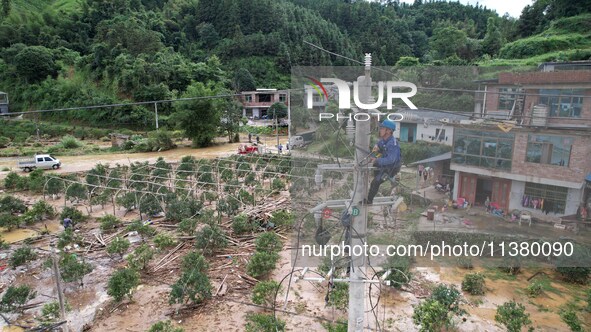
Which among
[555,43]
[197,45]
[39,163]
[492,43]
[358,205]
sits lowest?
[39,163]

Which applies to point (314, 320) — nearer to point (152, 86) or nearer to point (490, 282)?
point (490, 282)

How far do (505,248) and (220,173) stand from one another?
10.8 metres

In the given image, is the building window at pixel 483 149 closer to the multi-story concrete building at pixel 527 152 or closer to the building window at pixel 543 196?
the multi-story concrete building at pixel 527 152

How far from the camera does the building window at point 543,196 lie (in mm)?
6107

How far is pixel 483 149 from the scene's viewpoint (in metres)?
6.07

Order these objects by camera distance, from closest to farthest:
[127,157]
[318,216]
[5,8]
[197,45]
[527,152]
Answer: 1. [318,216]
2. [527,152]
3. [127,157]
4. [5,8]
5. [197,45]

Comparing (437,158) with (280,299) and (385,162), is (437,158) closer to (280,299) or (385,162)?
(385,162)

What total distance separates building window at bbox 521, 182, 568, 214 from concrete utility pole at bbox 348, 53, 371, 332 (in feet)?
10.9

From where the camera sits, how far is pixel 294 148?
5.71 meters

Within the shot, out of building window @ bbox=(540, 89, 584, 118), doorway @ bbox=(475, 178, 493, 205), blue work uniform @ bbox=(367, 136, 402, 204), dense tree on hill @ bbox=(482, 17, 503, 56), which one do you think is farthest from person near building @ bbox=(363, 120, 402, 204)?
dense tree on hill @ bbox=(482, 17, 503, 56)

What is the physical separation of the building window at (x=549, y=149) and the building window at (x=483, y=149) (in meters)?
0.31

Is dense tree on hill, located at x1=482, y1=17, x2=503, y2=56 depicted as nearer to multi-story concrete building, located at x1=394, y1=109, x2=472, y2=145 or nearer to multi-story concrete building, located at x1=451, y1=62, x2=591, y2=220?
multi-story concrete building, located at x1=451, y1=62, x2=591, y2=220

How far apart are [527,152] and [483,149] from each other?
0.66 m

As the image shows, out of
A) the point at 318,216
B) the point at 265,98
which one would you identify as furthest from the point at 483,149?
the point at 265,98
